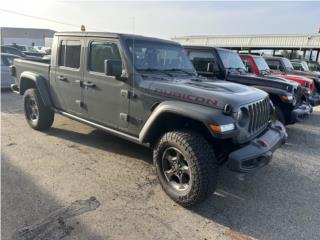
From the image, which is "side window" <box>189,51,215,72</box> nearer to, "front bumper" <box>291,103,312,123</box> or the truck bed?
"front bumper" <box>291,103,312,123</box>

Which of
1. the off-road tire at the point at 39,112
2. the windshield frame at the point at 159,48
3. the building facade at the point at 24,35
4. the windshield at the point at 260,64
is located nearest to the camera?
the windshield frame at the point at 159,48

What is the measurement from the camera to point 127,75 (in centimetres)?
372

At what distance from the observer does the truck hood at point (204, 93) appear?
302 centimetres

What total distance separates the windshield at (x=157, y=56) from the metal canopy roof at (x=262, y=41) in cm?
2310

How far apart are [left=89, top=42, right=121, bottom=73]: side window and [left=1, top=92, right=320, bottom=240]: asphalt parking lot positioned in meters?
1.42

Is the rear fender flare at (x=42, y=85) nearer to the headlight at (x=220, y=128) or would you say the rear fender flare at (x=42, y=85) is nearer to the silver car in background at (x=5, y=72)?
the headlight at (x=220, y=128)

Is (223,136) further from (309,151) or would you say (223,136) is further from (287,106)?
(287,106)

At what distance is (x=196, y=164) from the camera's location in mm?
2953

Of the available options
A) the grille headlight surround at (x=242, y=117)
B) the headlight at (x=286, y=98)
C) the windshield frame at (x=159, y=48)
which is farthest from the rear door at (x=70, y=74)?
the headlight at (x=286, y=98)

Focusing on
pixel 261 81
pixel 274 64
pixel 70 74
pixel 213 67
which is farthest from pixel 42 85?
pixel 274 64

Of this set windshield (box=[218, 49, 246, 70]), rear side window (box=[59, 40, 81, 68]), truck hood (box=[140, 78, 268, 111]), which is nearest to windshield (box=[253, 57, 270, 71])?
windshield (box=[218, 49, 246, 70])

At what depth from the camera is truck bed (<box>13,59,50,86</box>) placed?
5250 millimetres

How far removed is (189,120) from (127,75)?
108 cm

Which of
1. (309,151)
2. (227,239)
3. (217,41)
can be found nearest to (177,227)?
(227,239)
